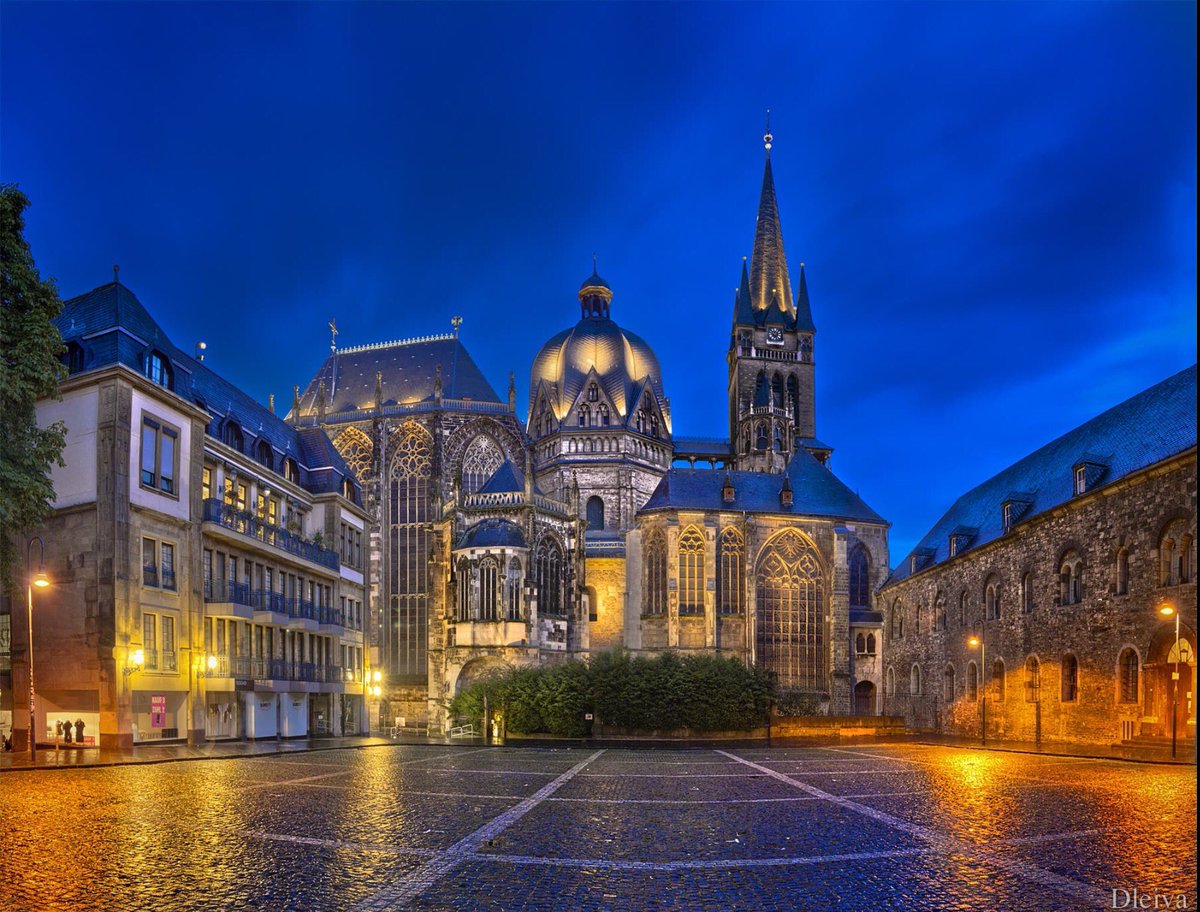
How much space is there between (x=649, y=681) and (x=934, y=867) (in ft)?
105

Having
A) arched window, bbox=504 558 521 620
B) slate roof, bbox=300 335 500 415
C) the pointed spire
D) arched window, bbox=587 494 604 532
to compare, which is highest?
the pointed spire

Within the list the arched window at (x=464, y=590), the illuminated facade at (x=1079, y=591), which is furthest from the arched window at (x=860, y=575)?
the arched window at (x=464, y=590)

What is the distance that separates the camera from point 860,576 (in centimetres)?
6562

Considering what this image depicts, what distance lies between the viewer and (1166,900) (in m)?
9.30

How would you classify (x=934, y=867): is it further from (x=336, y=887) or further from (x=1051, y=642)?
(x=1051, y=642)

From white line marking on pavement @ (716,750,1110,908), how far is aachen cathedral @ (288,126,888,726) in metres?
40.9

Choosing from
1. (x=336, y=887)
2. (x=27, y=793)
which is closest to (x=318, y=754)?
(x=27, y=793)

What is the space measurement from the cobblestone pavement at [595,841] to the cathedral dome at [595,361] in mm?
55391

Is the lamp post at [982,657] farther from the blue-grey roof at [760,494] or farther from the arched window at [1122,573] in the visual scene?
the blue-grey roof at [760,494]

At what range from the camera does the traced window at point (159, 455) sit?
111 feet

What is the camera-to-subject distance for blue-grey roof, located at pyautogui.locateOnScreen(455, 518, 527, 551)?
57156 mm

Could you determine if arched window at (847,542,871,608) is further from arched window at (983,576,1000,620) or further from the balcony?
the balcony

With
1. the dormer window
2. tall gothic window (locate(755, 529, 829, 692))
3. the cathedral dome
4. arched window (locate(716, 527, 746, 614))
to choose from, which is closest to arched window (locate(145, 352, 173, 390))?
the dormer window

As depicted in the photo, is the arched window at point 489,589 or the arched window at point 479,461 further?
the arched window at point 479,461
